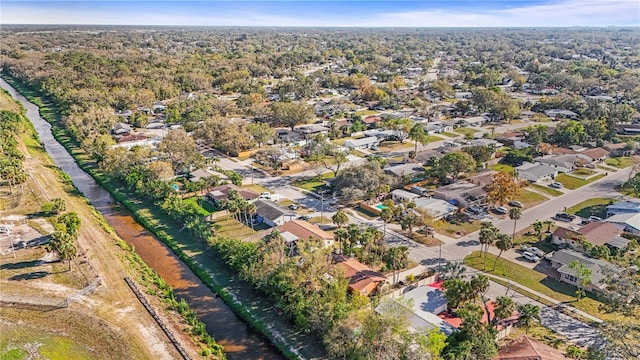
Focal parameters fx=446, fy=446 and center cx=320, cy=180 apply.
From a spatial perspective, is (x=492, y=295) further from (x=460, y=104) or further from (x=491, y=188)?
Answer: (x=460, y=104)

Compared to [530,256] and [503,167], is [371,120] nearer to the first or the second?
[503,167]

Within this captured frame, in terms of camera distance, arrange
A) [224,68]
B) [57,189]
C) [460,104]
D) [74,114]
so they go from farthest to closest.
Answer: [224,68] → [460,104] → [74,114] → [57,189]

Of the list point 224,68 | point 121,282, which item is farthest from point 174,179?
point 224,68

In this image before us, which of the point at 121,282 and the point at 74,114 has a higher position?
the point at 74,114

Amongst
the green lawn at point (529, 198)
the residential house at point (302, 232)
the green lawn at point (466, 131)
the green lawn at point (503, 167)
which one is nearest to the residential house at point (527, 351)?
the residential house at point (302, 232)

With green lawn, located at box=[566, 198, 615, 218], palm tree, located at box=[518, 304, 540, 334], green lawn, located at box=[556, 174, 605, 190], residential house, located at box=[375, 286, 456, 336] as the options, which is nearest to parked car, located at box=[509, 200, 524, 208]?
green lawn, located at box=[566, 198, 615, 218]

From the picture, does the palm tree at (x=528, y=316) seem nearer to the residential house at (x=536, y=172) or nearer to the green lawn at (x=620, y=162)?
the residential house at (x=536, y=172)

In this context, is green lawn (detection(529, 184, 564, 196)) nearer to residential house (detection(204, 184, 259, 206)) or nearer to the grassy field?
the grassy field
